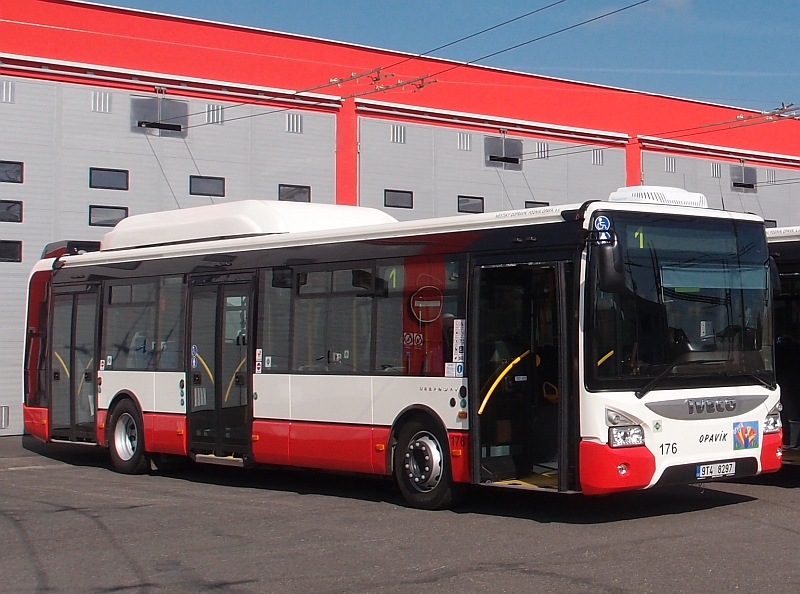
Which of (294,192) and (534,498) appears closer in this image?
(534,498)

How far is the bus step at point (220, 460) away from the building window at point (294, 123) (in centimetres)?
1232

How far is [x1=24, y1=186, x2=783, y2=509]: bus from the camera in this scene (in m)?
10.2

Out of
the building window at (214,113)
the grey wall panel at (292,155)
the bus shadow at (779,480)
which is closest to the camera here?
the bus shadow at (779,480)

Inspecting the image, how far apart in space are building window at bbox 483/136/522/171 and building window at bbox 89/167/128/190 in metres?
8.89

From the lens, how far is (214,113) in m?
24.6

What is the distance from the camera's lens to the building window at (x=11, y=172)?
22.3 m

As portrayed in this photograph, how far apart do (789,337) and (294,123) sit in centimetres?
1486

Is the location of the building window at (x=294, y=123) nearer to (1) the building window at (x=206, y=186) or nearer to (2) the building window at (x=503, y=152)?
(1) the building window at (x=206, y=186)

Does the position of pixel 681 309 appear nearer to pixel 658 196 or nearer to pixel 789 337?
pixel 658 196

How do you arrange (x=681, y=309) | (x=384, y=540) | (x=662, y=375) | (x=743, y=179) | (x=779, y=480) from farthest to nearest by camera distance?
1. (x=743, y=179)
2. (x=779, y=480)
3. (x=681, y=309)
4. (x=662, y=375)
5. (x=384, y=540)

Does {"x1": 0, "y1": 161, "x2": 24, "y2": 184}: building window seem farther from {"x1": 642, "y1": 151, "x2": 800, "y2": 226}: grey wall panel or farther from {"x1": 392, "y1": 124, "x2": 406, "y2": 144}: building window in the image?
{"x1": 642, "y1": 151, "x2": 800, "y2": 226}: grey wall panel

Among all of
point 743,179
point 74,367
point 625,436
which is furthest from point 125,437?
point 743,179

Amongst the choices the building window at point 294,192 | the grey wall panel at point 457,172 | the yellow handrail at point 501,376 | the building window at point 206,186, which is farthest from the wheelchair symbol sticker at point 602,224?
the grey wall panel at point 457,172

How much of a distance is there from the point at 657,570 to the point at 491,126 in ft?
69.8
